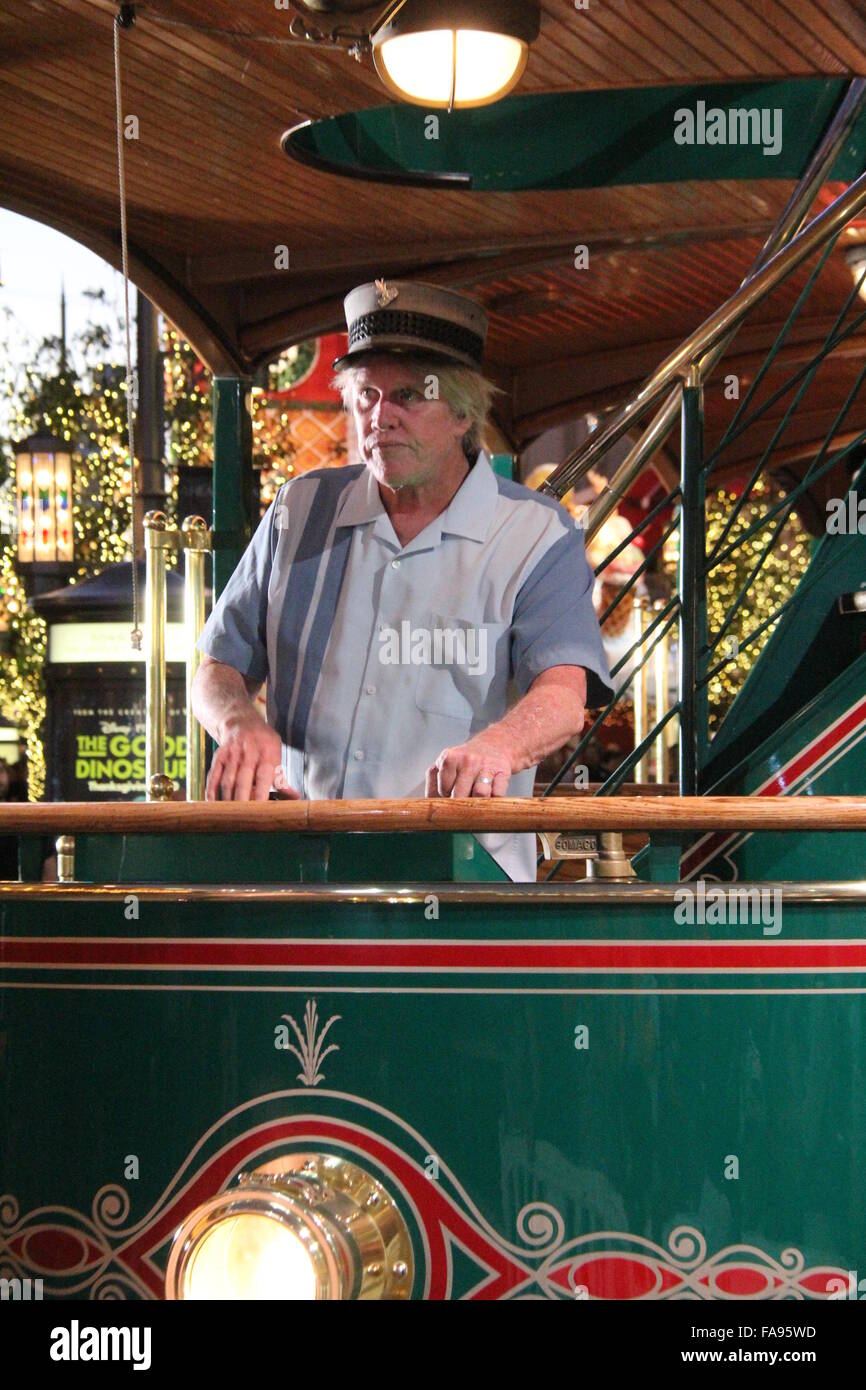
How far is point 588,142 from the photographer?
559 centimetres

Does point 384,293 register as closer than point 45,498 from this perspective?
Yes

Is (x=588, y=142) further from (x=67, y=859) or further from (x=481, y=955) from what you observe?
(x=481, y=955)

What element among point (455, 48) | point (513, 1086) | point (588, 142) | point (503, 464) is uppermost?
point (588, 142)

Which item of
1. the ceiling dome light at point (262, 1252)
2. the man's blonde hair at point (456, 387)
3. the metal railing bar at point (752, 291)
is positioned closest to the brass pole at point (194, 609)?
the metal railing bar at point (752, 291)

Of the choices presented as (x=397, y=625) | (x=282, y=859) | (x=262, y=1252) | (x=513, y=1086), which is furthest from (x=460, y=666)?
(x=262, y=1252)

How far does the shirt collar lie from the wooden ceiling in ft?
5.55

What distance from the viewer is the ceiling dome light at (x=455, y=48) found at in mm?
4027

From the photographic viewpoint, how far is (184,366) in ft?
46.6

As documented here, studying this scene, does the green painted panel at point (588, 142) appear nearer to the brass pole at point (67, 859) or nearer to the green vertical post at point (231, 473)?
the green vertical post at point (231, 473)

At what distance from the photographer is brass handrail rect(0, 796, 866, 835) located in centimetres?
220

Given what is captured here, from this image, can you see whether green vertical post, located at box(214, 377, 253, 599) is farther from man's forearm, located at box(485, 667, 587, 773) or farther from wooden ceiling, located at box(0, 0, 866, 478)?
man's forearm, located at box(485, 667, 587, 773)

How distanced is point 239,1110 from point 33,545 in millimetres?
10181

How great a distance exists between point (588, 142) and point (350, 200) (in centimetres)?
86
